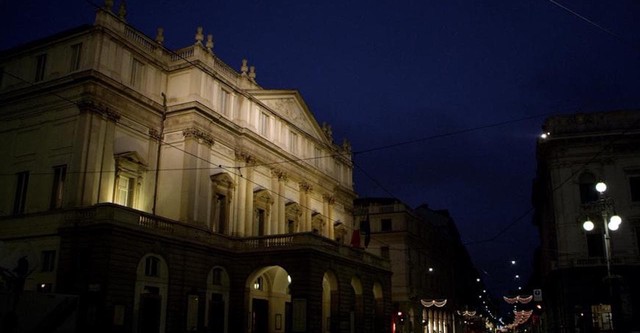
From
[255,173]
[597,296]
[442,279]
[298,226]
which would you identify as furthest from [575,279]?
[442,279]

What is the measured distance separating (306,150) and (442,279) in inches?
1524

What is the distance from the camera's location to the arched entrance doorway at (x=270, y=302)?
36.0m

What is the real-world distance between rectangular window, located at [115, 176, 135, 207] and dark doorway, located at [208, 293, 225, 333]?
694 centimetres

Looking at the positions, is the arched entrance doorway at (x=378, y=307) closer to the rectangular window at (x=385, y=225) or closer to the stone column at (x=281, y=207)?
the stone column at (x=281, y=207)

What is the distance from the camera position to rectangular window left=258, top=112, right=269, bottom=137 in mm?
39816

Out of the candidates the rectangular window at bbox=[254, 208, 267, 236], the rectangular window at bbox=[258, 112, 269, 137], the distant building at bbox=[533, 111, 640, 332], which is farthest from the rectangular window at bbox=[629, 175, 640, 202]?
the rectangular window at bbox=[258, 112, 269, 137]

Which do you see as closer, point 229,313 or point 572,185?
point 229,313

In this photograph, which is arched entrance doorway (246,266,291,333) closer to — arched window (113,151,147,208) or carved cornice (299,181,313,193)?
carved cornice (299,181,313,193)

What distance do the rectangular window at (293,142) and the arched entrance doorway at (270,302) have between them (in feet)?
31.5

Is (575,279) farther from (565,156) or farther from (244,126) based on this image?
(244,126)

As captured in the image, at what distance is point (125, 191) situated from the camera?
30828 millimetres

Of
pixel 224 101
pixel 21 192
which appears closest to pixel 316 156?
pixel 224 101

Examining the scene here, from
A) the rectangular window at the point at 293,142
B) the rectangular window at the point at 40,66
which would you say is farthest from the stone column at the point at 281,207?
the rectangular window at the point at 40,66

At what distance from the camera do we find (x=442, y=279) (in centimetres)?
7650
